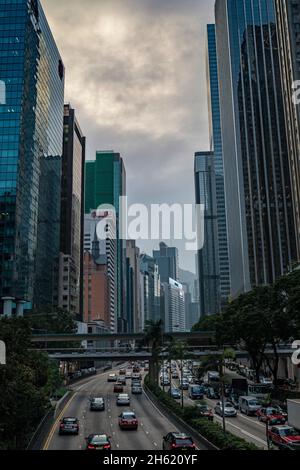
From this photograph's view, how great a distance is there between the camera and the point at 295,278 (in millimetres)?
64062

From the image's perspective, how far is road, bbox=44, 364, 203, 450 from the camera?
34.3 m

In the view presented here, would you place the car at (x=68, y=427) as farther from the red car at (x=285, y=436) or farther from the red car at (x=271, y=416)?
the red car at (x=285, y=436)

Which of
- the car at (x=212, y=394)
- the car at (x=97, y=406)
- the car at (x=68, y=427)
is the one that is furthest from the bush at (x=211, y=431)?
the car at (x=212, y=394)

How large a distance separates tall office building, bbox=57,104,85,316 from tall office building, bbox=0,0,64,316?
1702 cm

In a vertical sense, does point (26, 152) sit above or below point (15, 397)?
above

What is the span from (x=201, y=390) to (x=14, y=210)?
66.7 metres

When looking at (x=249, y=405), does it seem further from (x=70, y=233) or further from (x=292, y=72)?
(x=70, y=233)

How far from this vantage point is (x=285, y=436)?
104 ft

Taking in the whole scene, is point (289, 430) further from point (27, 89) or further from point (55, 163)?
point (55, 163)

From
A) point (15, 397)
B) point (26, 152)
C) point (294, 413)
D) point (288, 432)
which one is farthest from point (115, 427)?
point (26, 152)

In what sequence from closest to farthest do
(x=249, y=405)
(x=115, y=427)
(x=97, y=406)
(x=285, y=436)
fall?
(x=285, y=436) → (x=115, y=427) → (x=249, y=405) → (x=97, y=406)

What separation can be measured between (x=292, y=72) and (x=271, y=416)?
3166 inches

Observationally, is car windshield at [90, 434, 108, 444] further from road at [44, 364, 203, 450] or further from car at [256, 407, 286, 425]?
car at [256, 407, 286, 425]

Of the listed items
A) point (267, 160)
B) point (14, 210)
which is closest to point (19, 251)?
point (14, 210)
